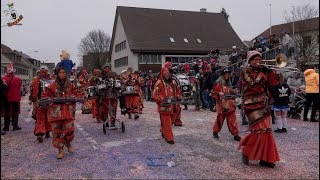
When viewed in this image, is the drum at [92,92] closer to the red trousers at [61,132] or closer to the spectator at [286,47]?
the red trousers at [61,132]

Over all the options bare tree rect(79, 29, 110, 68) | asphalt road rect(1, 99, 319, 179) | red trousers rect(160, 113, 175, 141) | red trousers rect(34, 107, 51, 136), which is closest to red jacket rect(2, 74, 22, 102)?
asphalt road rect(1, 99, 319, 179)

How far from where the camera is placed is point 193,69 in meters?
21.5

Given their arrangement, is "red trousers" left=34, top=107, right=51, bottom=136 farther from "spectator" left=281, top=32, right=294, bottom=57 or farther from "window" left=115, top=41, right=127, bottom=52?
"window" left=115, top=41, right=127, bottom=52

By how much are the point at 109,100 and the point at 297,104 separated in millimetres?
6670

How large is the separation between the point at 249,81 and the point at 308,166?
5.64ft

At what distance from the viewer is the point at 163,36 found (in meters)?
46.2

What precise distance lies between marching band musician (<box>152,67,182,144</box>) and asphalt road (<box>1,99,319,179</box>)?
33 centimetres

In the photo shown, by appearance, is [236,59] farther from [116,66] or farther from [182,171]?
[116,66]

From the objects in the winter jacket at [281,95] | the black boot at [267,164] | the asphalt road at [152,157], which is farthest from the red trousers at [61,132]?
the winter jacket at [281,95]

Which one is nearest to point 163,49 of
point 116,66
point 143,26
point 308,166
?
point 143,26

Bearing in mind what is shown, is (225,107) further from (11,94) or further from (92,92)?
(11,94)

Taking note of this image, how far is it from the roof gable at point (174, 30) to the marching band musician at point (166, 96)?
34765mm

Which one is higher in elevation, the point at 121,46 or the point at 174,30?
the point at 174,30

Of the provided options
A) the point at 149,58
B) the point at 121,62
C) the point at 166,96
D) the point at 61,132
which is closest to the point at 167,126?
the point at 166,96
